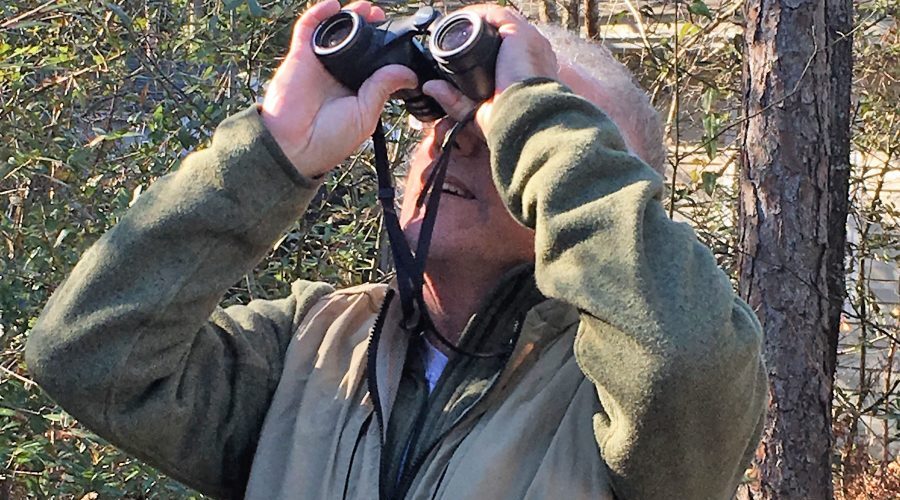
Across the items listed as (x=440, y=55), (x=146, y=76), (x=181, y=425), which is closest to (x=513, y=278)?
(x=440, y=55)

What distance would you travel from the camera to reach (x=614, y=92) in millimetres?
1874

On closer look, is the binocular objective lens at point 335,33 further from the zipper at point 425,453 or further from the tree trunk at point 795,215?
the tree trunk at point 795,215

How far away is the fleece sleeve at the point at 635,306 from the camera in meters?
1.44

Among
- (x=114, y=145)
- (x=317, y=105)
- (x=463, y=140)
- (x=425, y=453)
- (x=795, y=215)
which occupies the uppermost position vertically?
(x=317, y=105)

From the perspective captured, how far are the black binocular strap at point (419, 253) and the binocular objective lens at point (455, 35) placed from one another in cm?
10

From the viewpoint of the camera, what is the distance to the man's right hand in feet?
5.42

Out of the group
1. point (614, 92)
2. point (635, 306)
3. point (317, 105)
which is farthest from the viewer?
point (614, 92)

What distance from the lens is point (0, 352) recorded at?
3.35 meters

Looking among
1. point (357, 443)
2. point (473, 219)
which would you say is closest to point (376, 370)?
point (357, 443)

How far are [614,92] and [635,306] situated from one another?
53cm

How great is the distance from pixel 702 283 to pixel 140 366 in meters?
0.75

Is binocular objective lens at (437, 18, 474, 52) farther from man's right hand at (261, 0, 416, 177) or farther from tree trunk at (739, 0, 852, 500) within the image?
tree trunk at (739, 0, 852, 500)

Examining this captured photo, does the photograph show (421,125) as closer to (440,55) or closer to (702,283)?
(440,55)

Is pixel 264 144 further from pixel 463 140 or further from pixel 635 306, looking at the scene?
pixel 635 306
